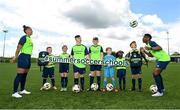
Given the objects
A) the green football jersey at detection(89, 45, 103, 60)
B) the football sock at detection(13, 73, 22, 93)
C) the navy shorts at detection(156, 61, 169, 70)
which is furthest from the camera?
the green football jersey at detection(89, 45, 103, 60)

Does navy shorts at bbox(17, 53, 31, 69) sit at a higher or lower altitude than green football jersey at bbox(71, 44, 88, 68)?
lower

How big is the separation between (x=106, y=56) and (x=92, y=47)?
101 centimetres

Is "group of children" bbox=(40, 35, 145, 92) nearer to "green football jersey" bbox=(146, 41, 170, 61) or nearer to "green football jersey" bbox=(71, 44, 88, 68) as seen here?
"green football jersey" bbox=(71, 44, 88, 68)

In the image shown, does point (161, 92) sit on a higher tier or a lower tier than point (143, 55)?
lower

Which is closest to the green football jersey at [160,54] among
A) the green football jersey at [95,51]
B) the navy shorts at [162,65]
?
the navy shorts at [162,65]

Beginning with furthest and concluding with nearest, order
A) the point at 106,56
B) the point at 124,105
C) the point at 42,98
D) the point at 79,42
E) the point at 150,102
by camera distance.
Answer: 1. the point at 106,56
2. the point at 79,42
3. the point at 42,98
4. the point at 150,102
5. the point at 124,105

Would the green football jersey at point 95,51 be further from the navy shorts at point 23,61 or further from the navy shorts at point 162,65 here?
the navy shorts at point 23,61

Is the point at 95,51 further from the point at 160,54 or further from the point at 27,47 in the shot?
the point at 27,47

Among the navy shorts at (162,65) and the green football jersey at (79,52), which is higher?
the green football jersey at (79,52)

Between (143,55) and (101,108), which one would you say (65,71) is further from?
(101,108)

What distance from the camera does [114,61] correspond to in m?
15.2

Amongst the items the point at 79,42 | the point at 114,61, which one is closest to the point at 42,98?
the point at 79,42

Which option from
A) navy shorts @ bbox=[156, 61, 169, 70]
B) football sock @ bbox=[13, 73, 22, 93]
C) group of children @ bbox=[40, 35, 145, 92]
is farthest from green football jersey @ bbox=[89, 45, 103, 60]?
football sock @ bbox=[13, 73, 22, 93]

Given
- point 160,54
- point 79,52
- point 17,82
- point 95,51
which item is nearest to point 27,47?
point 17,82
